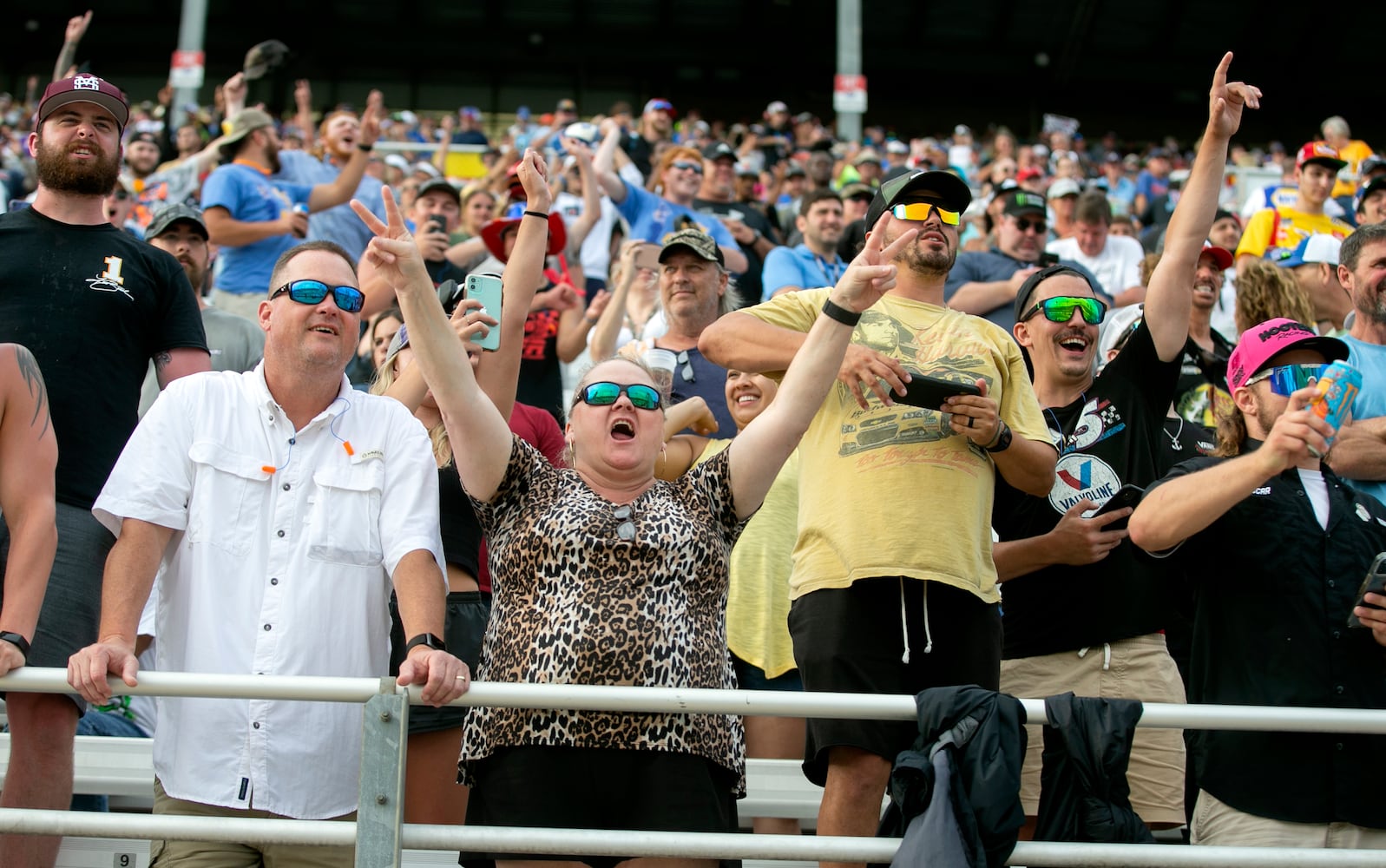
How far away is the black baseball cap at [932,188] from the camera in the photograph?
4.22m

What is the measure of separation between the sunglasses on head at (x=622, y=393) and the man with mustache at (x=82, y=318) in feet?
4.90

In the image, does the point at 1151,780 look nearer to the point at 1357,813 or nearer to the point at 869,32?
the point at 1357,813

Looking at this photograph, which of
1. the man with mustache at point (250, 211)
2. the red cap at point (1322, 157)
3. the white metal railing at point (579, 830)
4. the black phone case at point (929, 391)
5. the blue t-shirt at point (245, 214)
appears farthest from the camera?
the red cap at point (1322, 157)

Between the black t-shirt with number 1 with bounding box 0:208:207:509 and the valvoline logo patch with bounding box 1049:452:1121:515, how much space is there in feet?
9.52

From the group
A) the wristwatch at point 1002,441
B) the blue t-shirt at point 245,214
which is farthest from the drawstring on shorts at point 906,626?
the blue t-shirt at point 245,214

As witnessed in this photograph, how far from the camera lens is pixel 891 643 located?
12.6 ft

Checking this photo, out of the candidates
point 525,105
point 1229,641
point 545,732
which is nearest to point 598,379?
point 545,732

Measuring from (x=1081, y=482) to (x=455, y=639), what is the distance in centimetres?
211

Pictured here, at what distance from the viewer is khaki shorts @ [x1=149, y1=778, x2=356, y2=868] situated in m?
3.41

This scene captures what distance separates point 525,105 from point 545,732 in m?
24.4

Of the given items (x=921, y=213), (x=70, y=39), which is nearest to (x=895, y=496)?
(x=921, y=213)

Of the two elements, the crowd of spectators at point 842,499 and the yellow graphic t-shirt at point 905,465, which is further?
the yellow graphic t-shirt at point 905,465

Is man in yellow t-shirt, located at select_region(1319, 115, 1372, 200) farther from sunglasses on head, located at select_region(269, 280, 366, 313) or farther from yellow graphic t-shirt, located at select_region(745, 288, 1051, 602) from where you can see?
sunglasses on head, located at select_region(269, 280, 366, 313)

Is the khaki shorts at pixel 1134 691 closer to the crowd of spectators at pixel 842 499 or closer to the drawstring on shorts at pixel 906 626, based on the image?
the crowd of spectators at pixel 842 499
